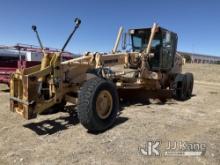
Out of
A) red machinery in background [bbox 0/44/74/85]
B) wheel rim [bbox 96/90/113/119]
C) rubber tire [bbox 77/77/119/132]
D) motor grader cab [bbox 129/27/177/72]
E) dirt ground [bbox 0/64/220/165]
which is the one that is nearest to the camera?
dirt ground [bbox 0/64/220/165]

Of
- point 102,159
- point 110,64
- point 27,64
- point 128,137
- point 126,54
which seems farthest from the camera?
point 27,64

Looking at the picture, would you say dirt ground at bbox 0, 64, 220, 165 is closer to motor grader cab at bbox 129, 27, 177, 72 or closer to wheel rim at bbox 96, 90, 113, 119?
wheel rim at bbox 96, 90, 113, 119

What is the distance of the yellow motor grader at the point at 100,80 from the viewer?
5.05 m

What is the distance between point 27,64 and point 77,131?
20.9 ft

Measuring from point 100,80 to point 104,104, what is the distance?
1.67 ft

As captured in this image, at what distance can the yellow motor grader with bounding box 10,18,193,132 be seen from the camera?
5.05 metres

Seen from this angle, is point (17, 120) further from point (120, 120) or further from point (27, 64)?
point (27, 64)

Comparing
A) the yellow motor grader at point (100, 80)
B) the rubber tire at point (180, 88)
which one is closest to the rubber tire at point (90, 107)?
the yellow motor grader at point (100, 80)

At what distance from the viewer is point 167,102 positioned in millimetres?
8898

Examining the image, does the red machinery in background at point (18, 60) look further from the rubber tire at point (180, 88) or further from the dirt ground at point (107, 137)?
the rubber tire at point (180, 88)

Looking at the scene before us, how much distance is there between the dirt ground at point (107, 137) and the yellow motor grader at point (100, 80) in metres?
0.40

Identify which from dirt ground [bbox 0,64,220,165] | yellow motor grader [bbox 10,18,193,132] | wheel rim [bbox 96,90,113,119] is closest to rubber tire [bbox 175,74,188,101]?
yellow motor grader [bbox 10,18,193,132]

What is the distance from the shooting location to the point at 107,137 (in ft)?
16.4

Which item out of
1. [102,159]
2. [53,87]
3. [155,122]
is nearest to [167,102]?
[155,122]
